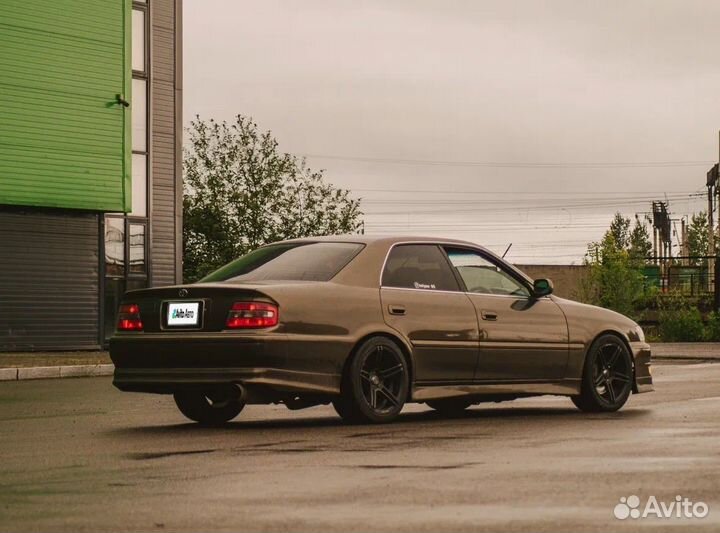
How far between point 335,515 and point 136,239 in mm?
28287

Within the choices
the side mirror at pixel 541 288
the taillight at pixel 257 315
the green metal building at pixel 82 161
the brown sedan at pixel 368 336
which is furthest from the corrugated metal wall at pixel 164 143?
the taillight at pixel 257 315

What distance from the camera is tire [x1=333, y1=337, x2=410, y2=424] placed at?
10289 millimetres

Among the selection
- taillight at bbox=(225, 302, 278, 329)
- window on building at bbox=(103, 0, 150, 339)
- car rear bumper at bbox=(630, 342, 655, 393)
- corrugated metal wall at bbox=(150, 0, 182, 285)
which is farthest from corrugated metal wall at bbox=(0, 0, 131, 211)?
taillight at bbox=(225, 302, 278, 329)

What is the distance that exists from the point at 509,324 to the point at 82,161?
2192 cm

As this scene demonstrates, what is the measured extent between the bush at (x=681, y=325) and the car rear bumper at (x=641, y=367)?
28.2 metres

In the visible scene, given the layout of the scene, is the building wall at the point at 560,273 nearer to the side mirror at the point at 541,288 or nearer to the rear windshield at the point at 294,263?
the side mirror at the point at 541,288

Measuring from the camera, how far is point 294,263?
10.8m

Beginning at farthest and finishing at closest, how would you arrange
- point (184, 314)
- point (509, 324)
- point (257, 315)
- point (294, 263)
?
point (509, 324) → point (294, 263) → point (184, 314) → point (257, 315)

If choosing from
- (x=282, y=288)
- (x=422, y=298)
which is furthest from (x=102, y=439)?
(x=422, y=298)

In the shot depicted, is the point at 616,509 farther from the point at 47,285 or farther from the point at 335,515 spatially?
the point at 47,285

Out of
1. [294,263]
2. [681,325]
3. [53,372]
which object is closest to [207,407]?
[294,263]

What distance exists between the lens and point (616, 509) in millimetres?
6039

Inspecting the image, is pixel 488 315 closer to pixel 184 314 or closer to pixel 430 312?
pixel 430 312

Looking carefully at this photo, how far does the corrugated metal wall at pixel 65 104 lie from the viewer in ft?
100
